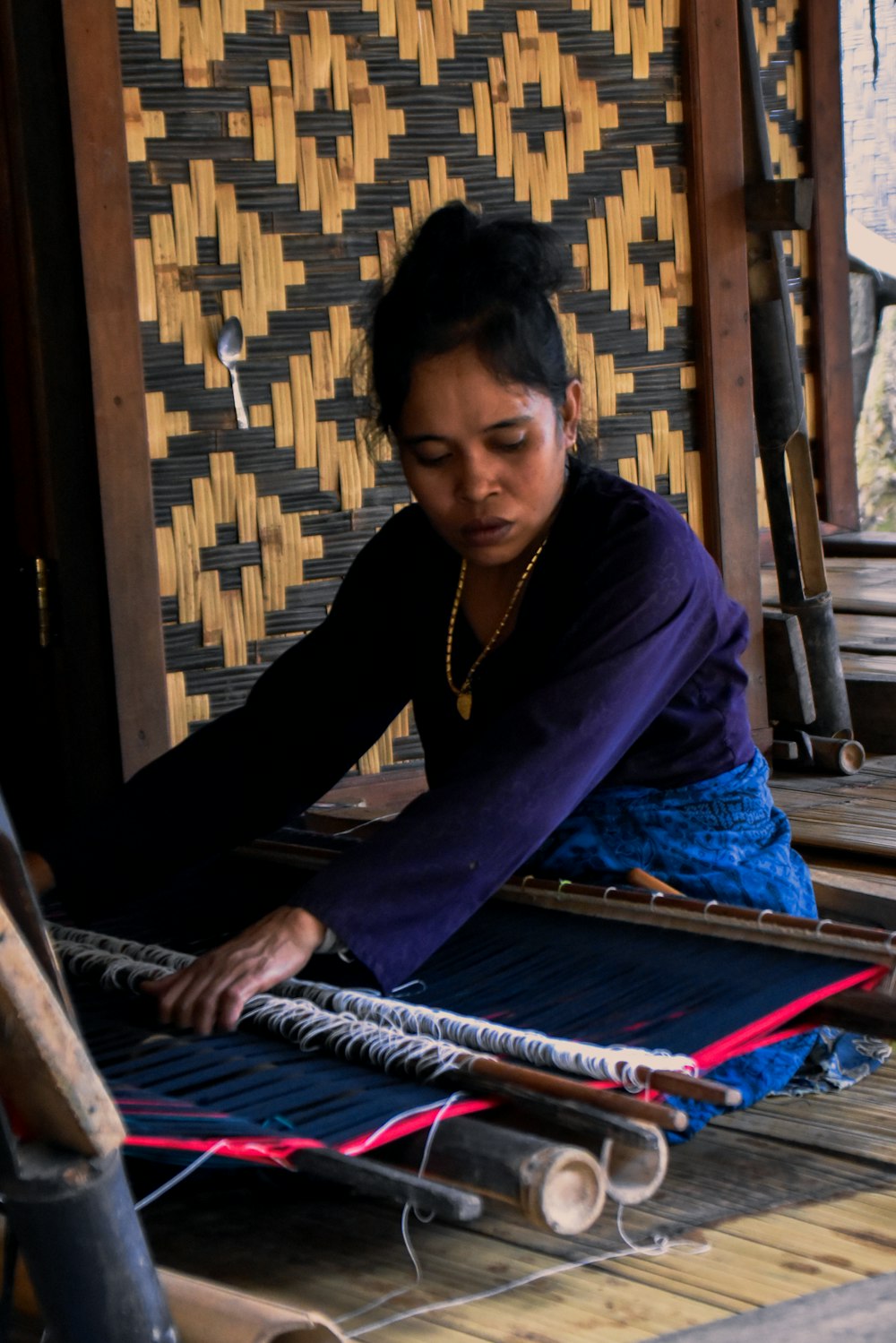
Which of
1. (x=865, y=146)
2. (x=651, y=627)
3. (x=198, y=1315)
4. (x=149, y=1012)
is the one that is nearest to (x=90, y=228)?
(x=651, y=627)

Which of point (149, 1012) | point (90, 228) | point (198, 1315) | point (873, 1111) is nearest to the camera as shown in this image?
point (198, 1315)

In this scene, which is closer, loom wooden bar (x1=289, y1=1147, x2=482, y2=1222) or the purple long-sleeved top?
loom wooden bar (x1=289, y1=1147, x2=482, y2=1222)

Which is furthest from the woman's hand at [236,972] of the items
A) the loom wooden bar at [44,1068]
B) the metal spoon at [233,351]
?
the metal spoon at [233,351]

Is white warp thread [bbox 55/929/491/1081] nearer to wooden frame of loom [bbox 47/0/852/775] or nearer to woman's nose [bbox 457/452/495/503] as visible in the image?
woman's nose [bbox 457/452/495/503]

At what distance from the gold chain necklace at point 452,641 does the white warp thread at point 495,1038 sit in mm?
542

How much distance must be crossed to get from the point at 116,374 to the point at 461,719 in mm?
1020

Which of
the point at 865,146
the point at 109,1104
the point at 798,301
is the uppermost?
the point at 865,146

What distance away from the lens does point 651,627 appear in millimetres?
1973

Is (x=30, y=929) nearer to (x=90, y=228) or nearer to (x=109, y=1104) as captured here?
(x=109, y=1104)

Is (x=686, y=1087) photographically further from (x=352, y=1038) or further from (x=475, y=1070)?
(x=352, y=1038)

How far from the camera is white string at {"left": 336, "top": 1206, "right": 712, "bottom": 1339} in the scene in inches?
57.0

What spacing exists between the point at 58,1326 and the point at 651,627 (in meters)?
1.10

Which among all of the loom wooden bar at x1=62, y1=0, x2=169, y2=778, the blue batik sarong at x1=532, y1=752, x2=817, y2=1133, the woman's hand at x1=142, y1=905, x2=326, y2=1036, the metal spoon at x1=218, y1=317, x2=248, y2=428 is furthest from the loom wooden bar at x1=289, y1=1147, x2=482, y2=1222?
the metal spoon at x1=218, y1=317, x2=248, y2=428

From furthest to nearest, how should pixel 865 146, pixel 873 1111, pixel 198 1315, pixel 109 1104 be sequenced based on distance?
pixel 865 146, pixel 873 1111, pixel 198 1315, pixel 109 1104
